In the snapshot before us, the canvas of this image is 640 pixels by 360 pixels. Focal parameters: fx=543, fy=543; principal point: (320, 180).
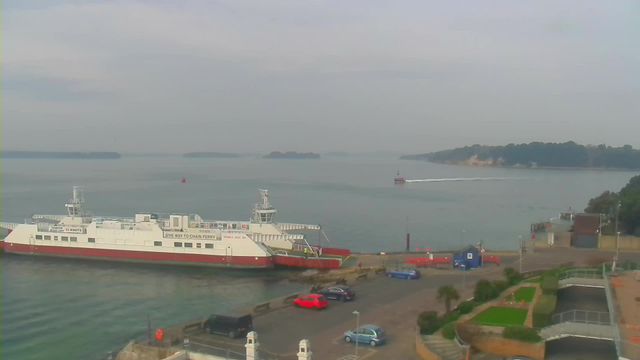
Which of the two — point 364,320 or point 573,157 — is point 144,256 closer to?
point 364,320

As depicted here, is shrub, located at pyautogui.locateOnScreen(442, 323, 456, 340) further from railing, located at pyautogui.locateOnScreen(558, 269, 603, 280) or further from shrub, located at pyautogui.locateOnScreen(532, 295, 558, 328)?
railing, located at pyautogui.locateOnScreen(558, 269, 603, 280)

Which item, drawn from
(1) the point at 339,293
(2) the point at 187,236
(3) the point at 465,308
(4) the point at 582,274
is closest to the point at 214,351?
(1) the point at 339,293

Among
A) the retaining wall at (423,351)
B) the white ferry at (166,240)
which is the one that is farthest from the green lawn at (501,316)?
the white ferry at (166,240)

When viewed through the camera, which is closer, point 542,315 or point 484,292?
point 542,315

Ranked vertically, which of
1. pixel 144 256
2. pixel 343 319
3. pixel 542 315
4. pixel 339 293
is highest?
pixel 542 315

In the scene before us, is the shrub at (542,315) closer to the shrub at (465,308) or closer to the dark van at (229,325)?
the shrub at (465,308)
